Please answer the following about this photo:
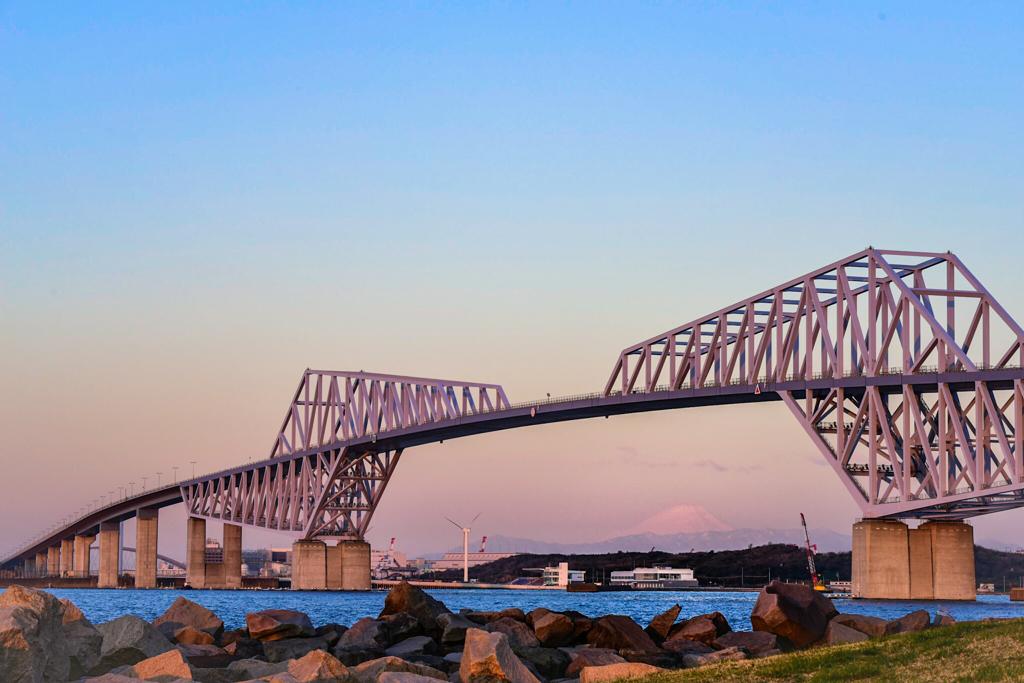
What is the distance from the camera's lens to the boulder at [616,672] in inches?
833

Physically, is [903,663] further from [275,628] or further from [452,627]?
[275,628]

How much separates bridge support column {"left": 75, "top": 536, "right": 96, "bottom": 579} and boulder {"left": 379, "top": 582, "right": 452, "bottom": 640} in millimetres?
160059

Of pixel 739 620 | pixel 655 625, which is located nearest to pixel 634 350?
pixel 739 620

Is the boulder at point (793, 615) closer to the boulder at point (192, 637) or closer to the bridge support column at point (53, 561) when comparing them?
the boulder at point (192, 637)

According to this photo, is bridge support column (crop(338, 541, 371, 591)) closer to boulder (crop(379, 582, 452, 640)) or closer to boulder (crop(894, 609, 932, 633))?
boulder (crop(379, 582, 452, 640))

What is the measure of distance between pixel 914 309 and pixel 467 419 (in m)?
43.8

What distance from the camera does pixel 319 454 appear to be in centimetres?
11750

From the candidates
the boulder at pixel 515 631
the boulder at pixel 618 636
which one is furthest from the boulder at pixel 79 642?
the boulder at pixel 618 636

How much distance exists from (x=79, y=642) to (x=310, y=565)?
93.9m

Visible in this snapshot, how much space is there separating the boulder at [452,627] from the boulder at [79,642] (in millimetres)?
9851

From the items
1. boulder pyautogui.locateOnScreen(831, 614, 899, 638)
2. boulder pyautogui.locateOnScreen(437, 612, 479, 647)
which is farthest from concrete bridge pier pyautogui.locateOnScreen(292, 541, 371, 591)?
boulder pyautogui.locateOnScreen(831, 614, 899, 638)

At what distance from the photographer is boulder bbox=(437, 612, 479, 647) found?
29844 millimetres

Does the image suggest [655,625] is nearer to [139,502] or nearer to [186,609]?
[186,609]

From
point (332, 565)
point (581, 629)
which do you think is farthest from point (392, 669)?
point (332, 565)
